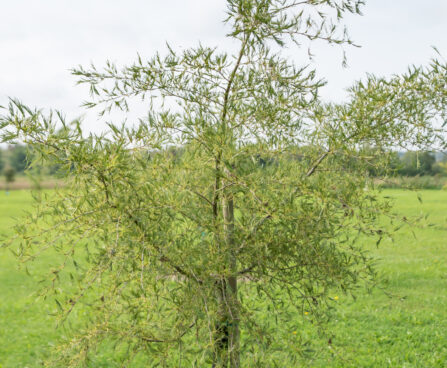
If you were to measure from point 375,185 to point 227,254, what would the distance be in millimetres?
845

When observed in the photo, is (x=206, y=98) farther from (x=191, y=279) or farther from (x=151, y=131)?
(x=191, y=279)

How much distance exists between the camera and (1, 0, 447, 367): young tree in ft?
6.39

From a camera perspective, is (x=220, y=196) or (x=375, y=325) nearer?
(x=220, y=196)

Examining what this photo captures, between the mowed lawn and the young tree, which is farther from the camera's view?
the mowed lawn

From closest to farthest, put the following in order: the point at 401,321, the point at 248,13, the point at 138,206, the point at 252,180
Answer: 1. the point at 138,206
2. the point at 252,180
3. the point at 248,13
4. the point at 401,321

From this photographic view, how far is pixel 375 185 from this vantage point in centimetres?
226

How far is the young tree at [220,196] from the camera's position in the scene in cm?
195

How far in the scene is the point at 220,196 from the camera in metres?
2.26

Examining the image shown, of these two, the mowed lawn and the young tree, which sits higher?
the young tree

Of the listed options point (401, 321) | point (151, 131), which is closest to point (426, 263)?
point (401, 321)

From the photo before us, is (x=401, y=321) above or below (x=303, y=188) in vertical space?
below

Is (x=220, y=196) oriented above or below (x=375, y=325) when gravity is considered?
above

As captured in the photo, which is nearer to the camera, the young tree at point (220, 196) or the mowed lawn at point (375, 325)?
the young tree at point (220, 196)

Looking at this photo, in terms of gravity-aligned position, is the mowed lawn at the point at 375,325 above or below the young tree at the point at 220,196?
below
